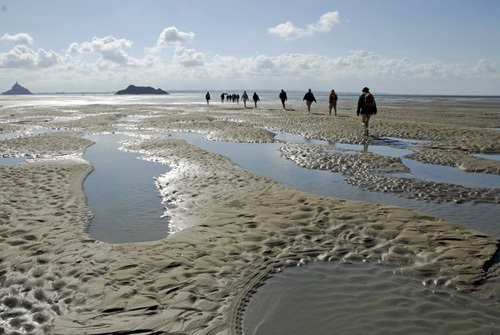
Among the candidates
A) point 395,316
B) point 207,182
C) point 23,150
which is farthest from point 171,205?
point 23,150

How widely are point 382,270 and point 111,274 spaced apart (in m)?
4.15

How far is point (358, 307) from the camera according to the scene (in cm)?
439

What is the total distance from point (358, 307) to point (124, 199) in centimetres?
675

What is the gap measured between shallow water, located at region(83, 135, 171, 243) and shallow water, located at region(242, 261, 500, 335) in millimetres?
2970

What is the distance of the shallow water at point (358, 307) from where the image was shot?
402 cm

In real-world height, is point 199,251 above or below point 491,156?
below

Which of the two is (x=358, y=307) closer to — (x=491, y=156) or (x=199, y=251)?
(x=199, y=251)

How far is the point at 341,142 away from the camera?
18.0 m

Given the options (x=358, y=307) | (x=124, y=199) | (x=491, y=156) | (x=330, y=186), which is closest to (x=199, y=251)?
(x=358, y=307)

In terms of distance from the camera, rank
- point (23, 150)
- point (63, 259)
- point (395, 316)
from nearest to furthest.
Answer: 1. point (395, 316)
2. point (63, 259)
3. point (23, 150)

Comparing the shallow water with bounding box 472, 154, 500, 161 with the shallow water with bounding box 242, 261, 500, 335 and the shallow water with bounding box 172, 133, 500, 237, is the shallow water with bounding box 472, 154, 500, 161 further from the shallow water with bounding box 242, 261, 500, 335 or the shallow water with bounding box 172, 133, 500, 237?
the shallow water with bounding box 242, 261, 500, 335

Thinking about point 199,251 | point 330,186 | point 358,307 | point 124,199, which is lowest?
point 358,307

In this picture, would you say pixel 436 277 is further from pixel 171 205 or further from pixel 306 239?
pixel 171 205

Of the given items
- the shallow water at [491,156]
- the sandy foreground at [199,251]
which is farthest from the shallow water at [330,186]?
the shallow water at [491,156]
